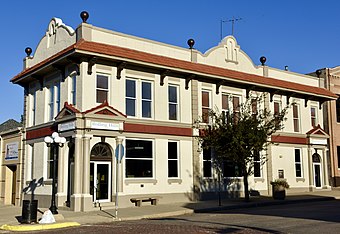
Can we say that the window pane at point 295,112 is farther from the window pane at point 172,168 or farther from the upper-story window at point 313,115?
the window pane at point 172,168

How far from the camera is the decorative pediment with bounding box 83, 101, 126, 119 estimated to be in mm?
20469

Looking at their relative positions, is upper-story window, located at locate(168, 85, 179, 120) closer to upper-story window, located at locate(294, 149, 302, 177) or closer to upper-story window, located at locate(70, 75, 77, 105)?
upper-story window, located at locate(70, 75, 77, 105)

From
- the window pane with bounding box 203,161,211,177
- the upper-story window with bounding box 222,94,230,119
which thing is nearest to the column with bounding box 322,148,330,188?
the upper-story window with bounding box 222,94,230,119

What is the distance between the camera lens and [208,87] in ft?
85.0

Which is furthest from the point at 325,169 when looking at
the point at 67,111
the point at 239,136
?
the point at 67,111

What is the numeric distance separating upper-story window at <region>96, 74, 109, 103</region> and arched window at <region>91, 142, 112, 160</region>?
2.20 meters

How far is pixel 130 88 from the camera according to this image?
22.8 m

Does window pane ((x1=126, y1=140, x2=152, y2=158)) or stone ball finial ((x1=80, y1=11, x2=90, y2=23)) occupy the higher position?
stone ball finial ((x1=80, y1=11, x2=90, y2=23))

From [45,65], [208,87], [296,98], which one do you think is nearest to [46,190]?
[45,65]

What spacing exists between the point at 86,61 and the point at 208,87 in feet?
26.1

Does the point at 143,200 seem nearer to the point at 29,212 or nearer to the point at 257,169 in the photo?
the point at 29,212

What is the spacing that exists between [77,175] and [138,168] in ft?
11.5

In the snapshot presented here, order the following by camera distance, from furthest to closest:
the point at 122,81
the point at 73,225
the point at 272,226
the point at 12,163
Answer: the point at 12,163
the point at 122,81
the point at 73,225
the point at 272,226

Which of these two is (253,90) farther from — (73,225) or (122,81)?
(73,225)
